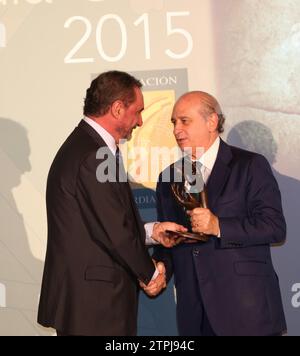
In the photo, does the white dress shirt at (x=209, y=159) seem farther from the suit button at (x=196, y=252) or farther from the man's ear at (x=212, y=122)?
the suit button at (x=196, y=252)

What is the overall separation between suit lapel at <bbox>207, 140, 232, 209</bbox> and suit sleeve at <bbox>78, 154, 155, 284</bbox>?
1.34 feet

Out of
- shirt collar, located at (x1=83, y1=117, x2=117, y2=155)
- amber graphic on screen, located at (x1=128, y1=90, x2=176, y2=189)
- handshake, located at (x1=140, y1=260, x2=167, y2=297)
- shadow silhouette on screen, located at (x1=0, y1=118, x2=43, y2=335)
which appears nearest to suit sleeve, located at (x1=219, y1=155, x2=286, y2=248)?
handshake, located at (x1=140, y1=260, x2=167, y2=297)

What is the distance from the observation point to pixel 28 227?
12.4 ft

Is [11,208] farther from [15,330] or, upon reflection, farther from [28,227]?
[15,330]

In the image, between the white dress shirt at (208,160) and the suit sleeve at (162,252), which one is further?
the suit sleeve at (162,252)

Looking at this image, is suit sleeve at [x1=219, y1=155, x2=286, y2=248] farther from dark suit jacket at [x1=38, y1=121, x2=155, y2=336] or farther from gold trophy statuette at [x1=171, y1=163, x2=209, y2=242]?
dark suit jacket at [x1=38, y1=121, x2=155, y2=336]

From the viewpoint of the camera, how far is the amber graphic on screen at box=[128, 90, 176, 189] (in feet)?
12.2

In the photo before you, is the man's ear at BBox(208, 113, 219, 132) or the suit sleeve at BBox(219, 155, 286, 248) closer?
the suit sleeve at BBox(219, 155, 286, 248)

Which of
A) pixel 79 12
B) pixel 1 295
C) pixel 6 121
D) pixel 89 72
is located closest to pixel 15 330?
pixel 1 295

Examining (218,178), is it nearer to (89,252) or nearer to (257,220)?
(257,220)

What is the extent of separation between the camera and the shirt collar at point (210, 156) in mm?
3023

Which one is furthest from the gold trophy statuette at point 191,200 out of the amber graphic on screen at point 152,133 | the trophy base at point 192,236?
the amber graphic on screen at point 152,133

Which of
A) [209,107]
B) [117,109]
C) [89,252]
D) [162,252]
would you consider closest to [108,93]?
[117,109]

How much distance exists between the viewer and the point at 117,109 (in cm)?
290
